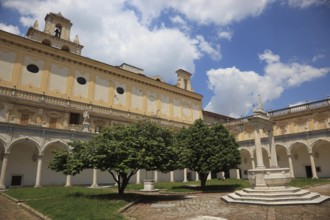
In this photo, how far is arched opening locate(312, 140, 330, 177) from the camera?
30.9 meters

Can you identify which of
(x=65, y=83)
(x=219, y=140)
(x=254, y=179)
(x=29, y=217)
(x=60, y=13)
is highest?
(x=60, y=13)

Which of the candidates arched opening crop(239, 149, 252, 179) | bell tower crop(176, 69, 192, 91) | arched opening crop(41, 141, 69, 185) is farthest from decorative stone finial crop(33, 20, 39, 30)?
arched opening crop(239, 149, 252, 179)

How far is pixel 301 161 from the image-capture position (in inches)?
1326

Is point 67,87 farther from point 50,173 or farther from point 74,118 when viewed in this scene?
point 50,173

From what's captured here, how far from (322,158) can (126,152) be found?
29504 mm

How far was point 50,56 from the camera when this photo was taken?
99.2 ft

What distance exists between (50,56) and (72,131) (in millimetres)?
11158

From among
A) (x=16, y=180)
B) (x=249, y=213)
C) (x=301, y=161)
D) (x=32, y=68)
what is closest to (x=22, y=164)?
(x=16, y=180)

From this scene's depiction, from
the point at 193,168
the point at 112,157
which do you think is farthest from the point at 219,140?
the point at 112,157

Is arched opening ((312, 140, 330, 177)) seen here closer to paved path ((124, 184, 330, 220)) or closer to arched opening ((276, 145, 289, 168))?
arched opening ((276, 145, 289, 168))

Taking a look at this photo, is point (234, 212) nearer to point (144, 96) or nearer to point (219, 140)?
point (219, 140)

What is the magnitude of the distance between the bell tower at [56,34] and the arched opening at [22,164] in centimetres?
1518

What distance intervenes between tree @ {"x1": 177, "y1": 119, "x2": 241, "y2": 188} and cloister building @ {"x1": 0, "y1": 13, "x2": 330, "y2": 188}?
593 cm

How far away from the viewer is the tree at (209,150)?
69.2 ft
